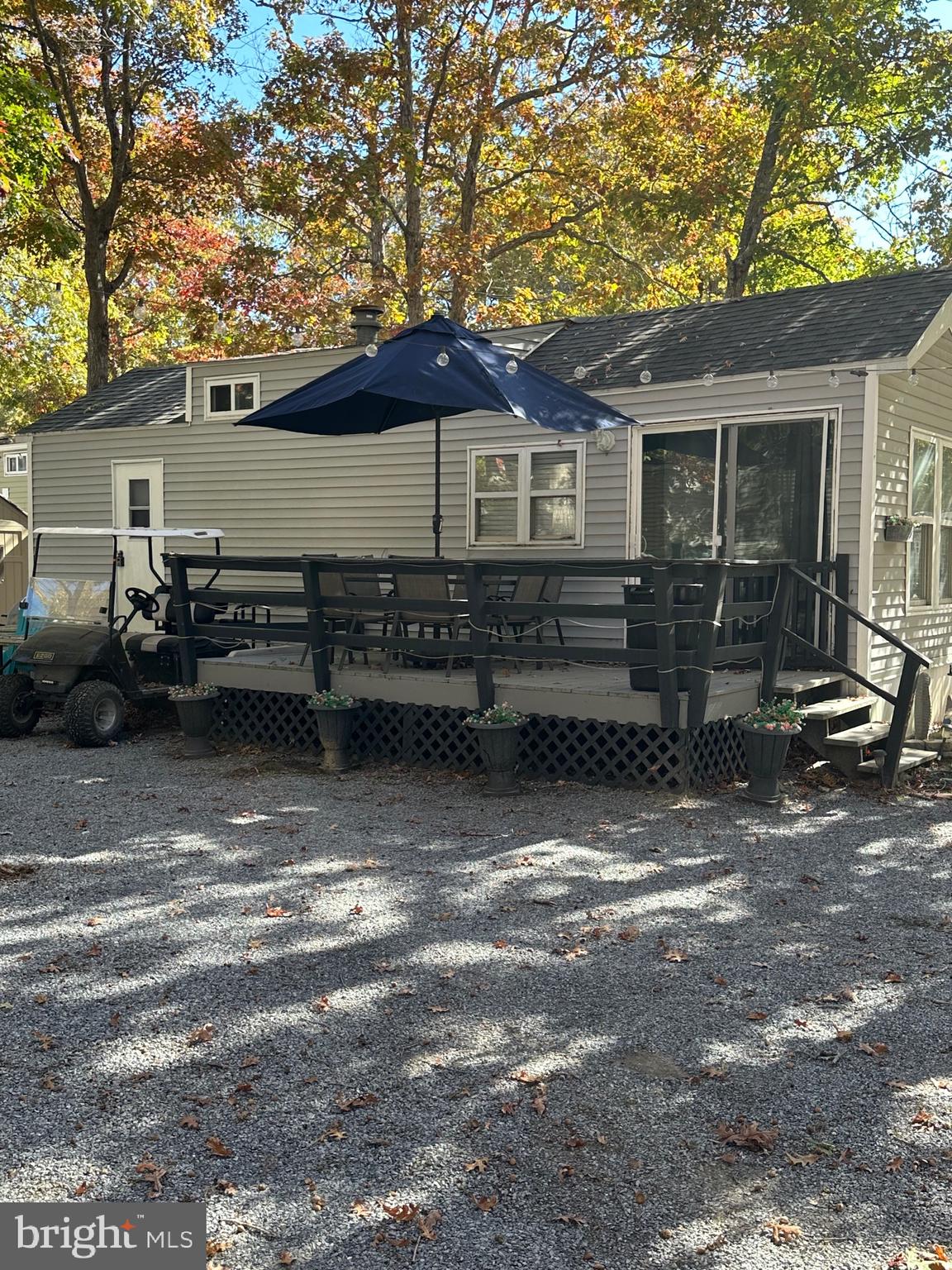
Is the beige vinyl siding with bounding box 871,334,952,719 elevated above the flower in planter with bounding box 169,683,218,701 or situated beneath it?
elevated above

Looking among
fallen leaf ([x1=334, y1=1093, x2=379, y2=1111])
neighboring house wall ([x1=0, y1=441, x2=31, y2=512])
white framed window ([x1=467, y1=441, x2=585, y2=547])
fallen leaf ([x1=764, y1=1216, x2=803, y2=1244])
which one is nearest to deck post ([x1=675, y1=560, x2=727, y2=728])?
white framed window ([x1=467, y1=441, x2=585, y2=547])

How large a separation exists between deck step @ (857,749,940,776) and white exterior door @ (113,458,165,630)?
869 cm

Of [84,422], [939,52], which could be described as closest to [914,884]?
[84,422]

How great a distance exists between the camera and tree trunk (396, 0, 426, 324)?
1698 cm

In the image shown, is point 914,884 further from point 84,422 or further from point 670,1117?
point 84,422

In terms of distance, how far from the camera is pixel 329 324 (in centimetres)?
2091

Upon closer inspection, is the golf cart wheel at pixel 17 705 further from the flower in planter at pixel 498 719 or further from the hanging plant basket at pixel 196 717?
the flower in planter at pixel 498 719

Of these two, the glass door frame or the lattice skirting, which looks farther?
the glass door frame

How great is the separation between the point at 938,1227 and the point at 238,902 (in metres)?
3.13

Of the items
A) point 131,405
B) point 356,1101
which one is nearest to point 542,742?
point 356,1101

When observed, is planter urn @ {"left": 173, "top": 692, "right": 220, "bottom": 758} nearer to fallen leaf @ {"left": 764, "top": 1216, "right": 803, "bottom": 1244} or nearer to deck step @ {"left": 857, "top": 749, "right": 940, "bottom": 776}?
deck step @ {"left": 857, "top": 749, "right": 940, "bottom": 776}

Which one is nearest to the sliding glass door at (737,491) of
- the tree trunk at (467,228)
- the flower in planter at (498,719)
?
the flower in planter at (498,719)

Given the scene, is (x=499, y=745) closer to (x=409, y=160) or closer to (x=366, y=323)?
(x=366, y=323)

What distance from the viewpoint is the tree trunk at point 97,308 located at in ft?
56.9
